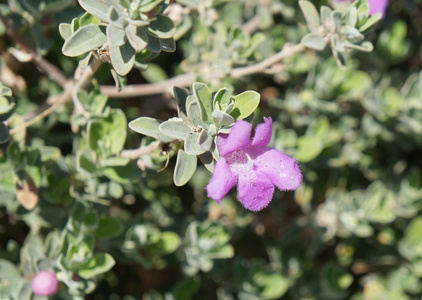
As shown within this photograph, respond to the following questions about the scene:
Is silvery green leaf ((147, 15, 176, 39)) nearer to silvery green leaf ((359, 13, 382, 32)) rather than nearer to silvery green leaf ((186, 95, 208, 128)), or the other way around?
silvery green leaf ((186, 95, 208, 128))

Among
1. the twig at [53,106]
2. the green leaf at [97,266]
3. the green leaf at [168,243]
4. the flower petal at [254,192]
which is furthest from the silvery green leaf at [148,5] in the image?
the green leaf at [168,243]

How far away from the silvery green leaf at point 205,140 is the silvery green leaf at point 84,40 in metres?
0.46

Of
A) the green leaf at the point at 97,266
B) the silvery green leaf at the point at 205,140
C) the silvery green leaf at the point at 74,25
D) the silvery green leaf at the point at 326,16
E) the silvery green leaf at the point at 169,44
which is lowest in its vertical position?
the green leaf at the point at 97,266

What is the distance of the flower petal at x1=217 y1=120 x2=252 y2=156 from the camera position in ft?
5.10

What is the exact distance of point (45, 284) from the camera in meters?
2.09

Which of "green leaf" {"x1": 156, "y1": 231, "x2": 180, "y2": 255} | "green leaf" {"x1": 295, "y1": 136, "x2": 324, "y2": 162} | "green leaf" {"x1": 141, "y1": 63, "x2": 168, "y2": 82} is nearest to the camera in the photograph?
"green leaf" {"x1": 156, "y1": 231, "x2": 180, "y2": 255}

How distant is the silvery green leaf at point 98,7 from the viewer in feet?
5.37

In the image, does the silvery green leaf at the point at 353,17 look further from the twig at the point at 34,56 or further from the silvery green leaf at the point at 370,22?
the twig at the point at 34,56

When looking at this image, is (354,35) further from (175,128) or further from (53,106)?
(53,106)

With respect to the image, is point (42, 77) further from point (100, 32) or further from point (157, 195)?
point (100, 32)

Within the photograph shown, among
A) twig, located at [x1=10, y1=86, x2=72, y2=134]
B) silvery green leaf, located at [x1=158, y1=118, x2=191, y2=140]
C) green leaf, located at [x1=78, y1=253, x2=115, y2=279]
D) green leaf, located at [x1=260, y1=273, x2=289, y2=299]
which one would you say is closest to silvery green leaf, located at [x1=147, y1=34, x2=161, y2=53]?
silvery green leaf, located at [x1=158, y1=118, x2=191, y2=140]

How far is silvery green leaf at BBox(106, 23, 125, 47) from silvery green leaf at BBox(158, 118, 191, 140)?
A: 0.28 metres

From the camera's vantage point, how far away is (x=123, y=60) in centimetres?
171

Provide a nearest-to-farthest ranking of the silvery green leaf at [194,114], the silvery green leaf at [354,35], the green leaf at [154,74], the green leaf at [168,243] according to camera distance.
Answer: the silvery green leaf at [194,114] → the silvery green leaf at [354,35] → the green leaf at [168,243] → the green leaf at [154,74]
